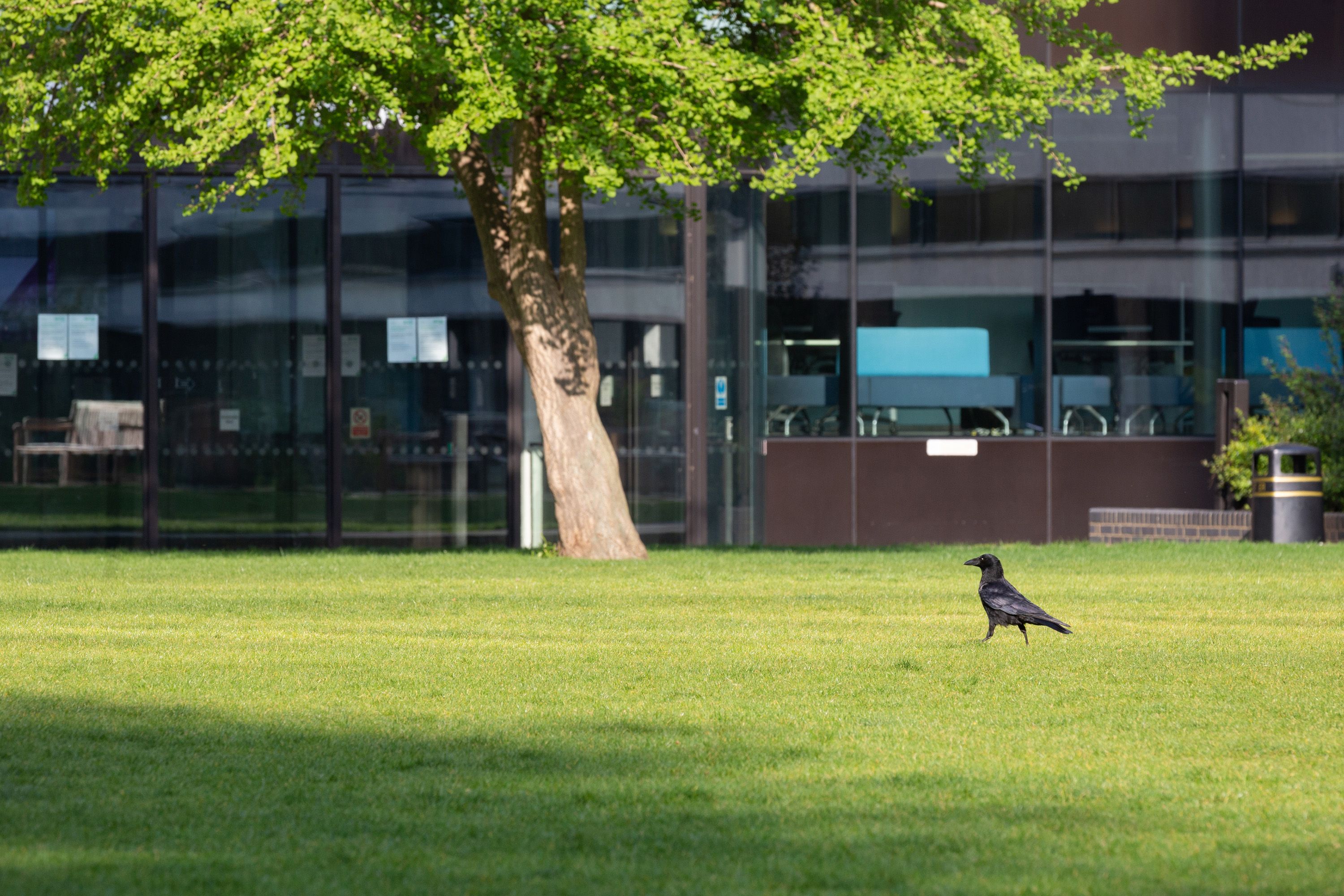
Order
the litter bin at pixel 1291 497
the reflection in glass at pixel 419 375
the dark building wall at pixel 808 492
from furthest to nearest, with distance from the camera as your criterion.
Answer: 1. the dark building wall at pixel 808 492
2. the reflection in glass at pixel 419 375
3. the litter bin at pixel 1291 497

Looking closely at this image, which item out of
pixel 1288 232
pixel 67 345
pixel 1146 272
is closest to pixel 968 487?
pixel 1146 272

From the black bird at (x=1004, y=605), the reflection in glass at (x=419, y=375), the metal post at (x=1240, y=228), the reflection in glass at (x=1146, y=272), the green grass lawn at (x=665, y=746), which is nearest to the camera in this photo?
the green grass lawn at (x=665, y=746)

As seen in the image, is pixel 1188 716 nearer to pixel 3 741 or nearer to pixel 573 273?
pixel 3 741

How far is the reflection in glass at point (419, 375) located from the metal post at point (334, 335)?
83 millimetres

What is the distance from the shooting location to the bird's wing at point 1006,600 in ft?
30.9

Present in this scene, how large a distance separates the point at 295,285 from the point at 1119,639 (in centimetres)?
1222

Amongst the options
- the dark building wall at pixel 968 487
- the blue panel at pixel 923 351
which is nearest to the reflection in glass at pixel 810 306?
the blue panel at pixel 923 351

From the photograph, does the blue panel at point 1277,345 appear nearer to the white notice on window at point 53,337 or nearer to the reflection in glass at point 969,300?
the reflection in glass at point 969,300

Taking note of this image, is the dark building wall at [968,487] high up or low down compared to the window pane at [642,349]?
down

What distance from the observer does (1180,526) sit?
1978 cm

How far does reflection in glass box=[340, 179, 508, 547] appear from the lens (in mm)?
20266

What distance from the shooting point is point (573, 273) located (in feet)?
54.2

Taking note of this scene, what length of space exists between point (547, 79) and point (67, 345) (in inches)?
307

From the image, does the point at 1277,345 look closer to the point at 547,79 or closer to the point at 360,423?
the point at 360,423
